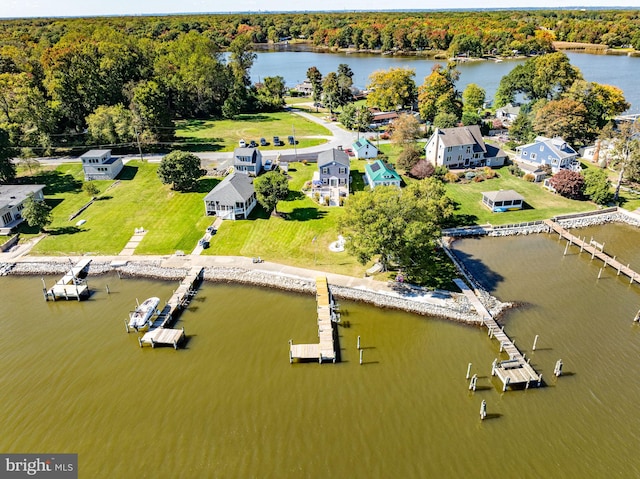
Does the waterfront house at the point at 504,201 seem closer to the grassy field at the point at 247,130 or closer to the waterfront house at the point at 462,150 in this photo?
the waterfront house at the point at 462,150

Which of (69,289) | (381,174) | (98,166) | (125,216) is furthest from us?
(98,166)

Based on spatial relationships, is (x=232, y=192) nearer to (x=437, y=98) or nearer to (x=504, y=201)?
(x=504, y=201)

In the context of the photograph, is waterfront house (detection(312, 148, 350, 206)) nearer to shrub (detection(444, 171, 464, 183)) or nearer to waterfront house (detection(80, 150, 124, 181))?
shrub (detection(444, 171, 464, 183))

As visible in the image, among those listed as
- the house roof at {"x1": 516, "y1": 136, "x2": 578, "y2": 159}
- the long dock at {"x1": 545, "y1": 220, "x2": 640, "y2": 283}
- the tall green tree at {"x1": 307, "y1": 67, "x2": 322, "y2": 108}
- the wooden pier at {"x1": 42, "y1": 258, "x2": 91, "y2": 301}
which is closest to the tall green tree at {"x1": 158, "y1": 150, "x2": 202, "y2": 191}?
the wooden pier at {"x1": 42, "y1": 258, "x2": 91, "y2": 301}

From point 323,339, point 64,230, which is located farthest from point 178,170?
point 323,339

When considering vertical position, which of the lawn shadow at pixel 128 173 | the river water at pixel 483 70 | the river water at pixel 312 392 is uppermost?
the river water at pixel 483 70

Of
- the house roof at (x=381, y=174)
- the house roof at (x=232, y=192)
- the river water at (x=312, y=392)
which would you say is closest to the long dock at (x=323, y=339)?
the river water at (x=312, y=392)

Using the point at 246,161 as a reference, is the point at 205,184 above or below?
below
